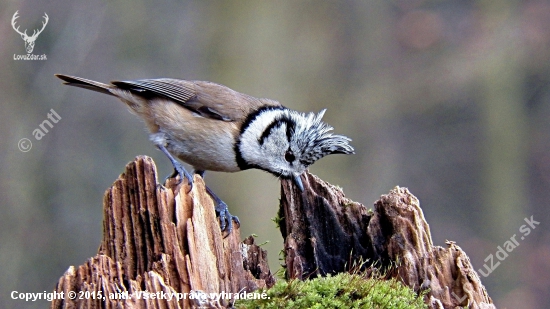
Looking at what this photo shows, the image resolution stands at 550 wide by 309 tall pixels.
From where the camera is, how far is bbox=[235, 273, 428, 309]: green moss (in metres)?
3.65

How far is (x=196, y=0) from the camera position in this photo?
988 centimetres

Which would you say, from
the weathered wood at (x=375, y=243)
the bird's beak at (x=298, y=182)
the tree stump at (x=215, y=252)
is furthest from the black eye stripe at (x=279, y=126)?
the tree stump at (x=215, y=252)

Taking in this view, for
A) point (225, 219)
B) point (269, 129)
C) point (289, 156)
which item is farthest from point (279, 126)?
point (225, 219)

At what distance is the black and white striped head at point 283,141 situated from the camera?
5.12m

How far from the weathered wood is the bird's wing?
44.3 inches

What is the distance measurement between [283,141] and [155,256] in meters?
1.83

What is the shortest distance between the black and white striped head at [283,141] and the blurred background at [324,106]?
349 centimetres

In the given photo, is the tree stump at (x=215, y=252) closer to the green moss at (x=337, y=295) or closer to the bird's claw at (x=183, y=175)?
the bird's claw at (x=183, y=175)

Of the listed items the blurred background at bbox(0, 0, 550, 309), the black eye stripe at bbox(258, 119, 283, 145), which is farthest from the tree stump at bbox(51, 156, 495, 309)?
the blurred background at bbox(0, 0, 550, 309)

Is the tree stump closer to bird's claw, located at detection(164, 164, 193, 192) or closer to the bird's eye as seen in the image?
bird's claw, located at detection(164, 164, 193, 192)

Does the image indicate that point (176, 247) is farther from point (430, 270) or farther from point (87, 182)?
point (87, 182)

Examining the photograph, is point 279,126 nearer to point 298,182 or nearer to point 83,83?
point 298,182

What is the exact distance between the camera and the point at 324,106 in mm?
10359

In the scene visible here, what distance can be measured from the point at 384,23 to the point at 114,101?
503cm
